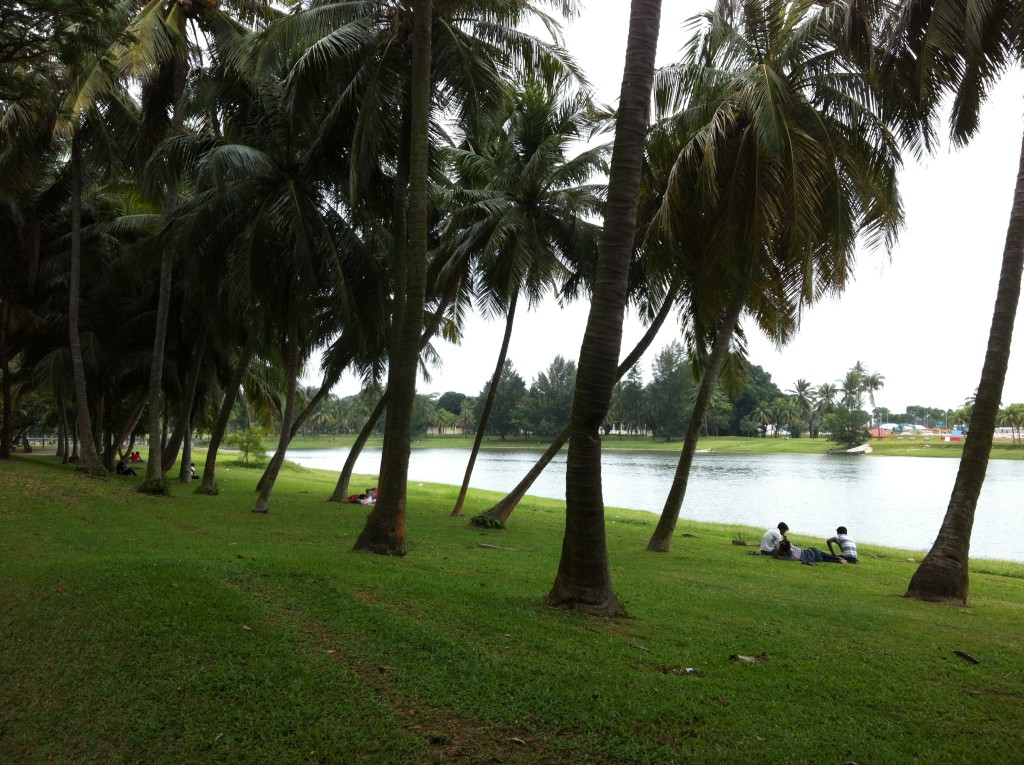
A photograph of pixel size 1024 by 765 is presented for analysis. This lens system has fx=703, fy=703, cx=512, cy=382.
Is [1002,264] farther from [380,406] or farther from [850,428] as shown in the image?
A: [850,428]

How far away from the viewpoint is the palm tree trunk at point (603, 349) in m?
6.67

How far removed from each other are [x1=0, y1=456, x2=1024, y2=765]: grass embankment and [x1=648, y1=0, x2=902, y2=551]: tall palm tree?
4815 millimetres

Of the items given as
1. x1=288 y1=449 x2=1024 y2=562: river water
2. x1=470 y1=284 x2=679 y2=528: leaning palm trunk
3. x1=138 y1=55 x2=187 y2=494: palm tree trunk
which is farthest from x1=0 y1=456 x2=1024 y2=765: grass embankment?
x1=288 y1=449 x2=1024 y2=562: river water

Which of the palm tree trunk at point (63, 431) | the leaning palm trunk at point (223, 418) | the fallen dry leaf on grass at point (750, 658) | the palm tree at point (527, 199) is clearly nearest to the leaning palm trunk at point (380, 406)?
the palm tree at point (527, 199)

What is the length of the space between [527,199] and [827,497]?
1029 inches

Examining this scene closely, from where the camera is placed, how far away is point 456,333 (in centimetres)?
2141

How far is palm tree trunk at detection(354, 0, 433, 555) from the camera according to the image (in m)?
10.1

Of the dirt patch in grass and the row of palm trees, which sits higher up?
the row of palm trees

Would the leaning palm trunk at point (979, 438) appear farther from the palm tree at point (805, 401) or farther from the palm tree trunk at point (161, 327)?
the palm tree at point (805, 401)

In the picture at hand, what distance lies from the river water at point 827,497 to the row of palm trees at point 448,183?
522 inches

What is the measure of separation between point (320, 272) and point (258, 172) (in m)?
2.56

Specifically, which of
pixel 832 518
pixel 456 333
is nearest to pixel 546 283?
pixel 456 333

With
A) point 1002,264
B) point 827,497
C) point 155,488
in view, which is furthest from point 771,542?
point 827,497

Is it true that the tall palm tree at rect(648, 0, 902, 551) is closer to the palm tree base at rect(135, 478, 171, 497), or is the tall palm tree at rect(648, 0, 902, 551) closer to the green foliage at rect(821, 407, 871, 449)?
the palm tree base at rect(135, 478, 171, 497)
